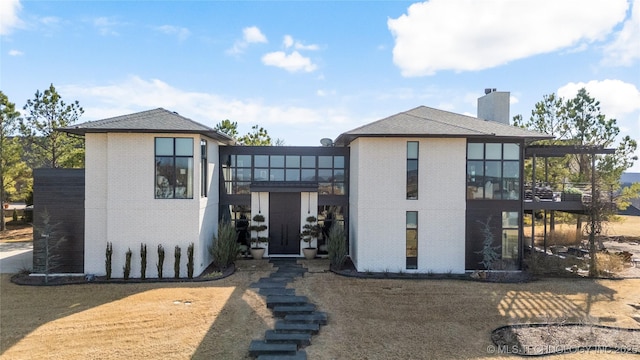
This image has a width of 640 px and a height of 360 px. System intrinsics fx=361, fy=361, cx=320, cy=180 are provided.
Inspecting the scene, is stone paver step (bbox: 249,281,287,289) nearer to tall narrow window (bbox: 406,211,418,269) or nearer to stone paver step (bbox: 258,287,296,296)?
stone paver step (bbox: 258,287,296,296)

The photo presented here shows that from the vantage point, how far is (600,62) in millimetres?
15641

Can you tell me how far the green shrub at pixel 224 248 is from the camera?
13.7 metres

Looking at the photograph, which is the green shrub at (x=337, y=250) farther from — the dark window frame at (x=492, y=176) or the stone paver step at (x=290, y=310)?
the dark window frame at (x=492, y=176)

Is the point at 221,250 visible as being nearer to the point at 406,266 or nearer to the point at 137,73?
the point at 406,266

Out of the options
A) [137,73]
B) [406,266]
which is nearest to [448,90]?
[406,266]

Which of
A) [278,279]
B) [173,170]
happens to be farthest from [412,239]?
[173,170]

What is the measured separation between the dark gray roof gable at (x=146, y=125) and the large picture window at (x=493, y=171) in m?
9.84

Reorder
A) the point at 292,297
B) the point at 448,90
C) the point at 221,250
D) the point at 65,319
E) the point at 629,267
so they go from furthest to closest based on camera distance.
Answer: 1. the point at 448,90
2. the point at 629,267
3. the point at 221,250
4. the point at 292,297
5. the point at 65,319

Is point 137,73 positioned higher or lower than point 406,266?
higher

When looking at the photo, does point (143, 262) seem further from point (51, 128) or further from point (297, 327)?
point (51, 128)

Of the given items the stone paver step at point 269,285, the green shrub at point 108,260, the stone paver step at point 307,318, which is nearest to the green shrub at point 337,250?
the stone paver step at point 269,285

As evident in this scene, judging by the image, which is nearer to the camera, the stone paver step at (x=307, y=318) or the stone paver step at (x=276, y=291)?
the stone paver step at (x=307, y=318)

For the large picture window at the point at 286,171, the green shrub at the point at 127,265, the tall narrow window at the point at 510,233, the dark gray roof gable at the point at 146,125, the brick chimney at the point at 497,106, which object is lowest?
the green shrub at the point at 127,265

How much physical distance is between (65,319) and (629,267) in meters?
20.5
